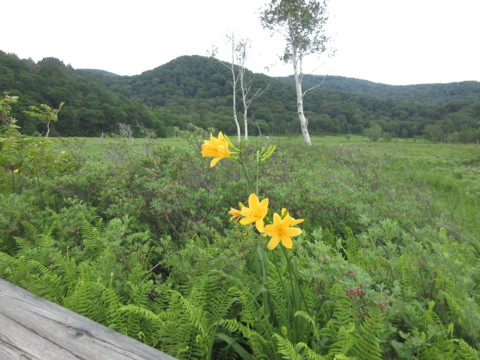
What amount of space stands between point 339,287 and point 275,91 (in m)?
39.9

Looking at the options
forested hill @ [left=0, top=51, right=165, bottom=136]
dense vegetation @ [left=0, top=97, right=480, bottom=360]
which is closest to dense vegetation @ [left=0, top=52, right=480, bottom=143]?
forested hill @ [left=0, top=51, right=165, bottom=136]

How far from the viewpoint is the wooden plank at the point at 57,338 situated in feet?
3.07

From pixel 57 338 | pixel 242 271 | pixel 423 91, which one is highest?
pixel 423 91

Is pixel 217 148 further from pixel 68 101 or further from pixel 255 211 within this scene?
pixel 68 101

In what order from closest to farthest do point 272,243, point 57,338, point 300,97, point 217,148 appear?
point 272,243 < point 57,338 < point 217,148 < point 300,97

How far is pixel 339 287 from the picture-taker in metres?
1.29

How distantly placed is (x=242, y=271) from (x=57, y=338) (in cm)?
110

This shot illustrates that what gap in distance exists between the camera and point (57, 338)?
3.34 feet

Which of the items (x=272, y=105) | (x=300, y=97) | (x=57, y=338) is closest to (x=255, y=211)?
(x=57, y=338)

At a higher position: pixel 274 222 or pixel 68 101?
pixel 68 101

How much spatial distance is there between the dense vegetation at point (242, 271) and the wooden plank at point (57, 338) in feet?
0.78

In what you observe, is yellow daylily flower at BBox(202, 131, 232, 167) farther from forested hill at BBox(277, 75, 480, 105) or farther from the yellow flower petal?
forested hill at BBox(277, 75, 480, 105)

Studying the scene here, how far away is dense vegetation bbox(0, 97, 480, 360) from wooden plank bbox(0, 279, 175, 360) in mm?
239

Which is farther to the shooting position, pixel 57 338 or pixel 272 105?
pixel 272 105
